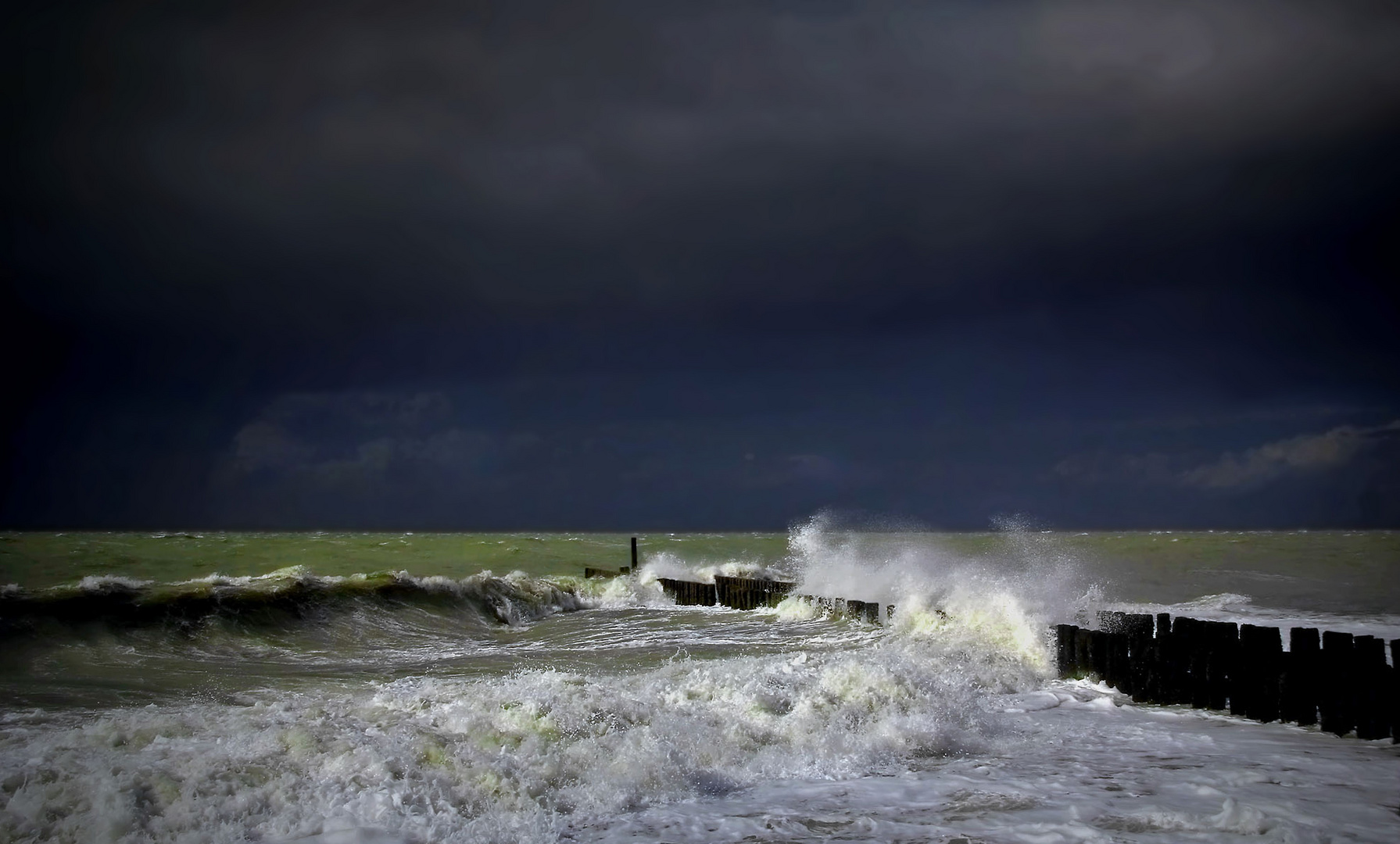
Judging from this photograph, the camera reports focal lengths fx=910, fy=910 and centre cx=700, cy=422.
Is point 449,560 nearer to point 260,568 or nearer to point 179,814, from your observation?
point 260,568

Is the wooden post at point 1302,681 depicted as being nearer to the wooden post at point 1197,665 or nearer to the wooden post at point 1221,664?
the wooden post at point 1221,664

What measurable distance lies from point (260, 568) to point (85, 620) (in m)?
19.3

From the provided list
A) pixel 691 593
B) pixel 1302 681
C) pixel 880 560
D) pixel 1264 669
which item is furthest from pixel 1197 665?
pixel 691 593

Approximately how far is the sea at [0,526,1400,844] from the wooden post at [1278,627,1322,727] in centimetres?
21

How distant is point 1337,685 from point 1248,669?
35.9 inches

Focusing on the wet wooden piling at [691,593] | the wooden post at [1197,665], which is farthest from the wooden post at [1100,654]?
the wet wooden piling at [691,593]

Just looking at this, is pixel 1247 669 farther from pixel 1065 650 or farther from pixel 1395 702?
pixel 1065 650

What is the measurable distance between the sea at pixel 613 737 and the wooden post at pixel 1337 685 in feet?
0.72

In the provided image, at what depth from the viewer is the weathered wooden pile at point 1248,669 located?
26.5 feet

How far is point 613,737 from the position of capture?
664 cm

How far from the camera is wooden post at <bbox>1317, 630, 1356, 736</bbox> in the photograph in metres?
8.17

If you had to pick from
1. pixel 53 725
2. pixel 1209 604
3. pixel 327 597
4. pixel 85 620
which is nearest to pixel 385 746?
pixel 53 725

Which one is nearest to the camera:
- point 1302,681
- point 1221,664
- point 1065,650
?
point 1302,681

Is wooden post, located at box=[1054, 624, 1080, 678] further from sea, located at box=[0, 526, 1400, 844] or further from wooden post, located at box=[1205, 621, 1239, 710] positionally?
wooden post, located at box=[1205, 621, 1239, 710]
